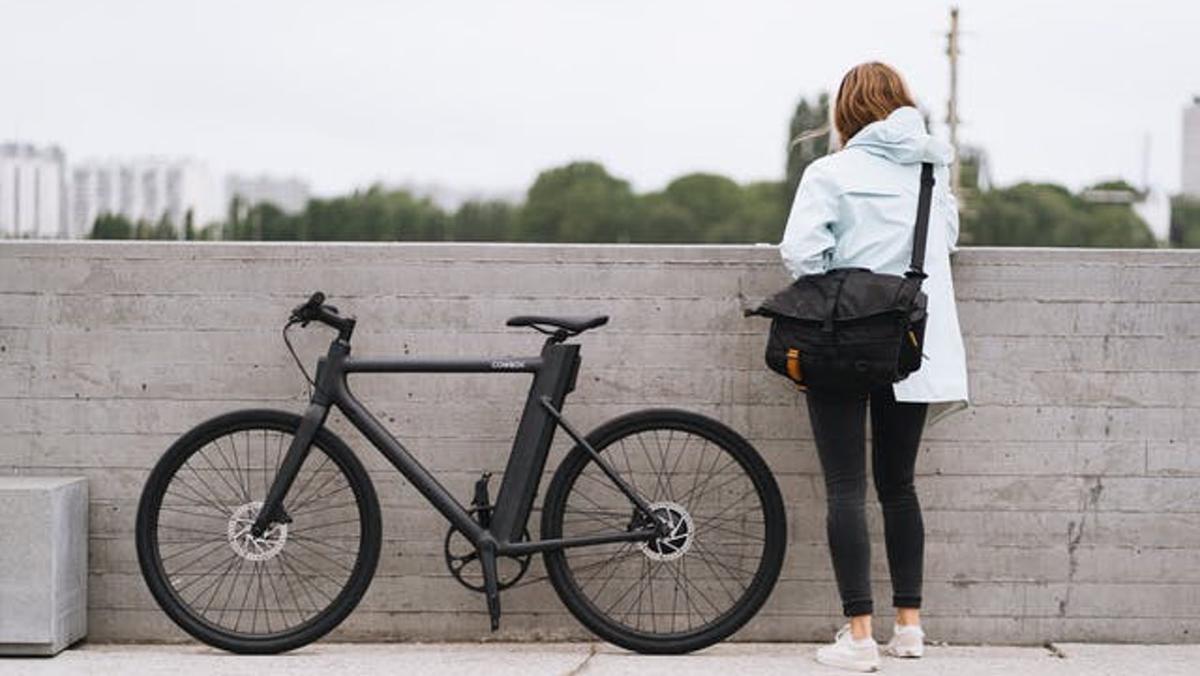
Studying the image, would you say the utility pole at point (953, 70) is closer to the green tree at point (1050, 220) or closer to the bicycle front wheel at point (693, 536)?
the bicycle front wheel at point (693, 536)

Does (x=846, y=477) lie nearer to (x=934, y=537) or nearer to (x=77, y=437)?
(x=934, y=537)

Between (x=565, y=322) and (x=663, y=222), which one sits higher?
(x=663, y=222)

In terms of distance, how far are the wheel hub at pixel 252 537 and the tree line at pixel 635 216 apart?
80.4 meters

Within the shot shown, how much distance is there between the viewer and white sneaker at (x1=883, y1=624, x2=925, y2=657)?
5059mm

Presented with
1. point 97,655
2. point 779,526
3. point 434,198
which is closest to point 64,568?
point 97,655

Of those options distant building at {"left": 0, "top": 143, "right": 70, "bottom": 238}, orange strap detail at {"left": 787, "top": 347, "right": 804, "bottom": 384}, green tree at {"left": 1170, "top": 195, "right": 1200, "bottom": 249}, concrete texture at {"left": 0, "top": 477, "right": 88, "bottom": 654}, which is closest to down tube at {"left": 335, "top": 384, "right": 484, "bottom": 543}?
concrete texture at {"left": 0, "top": 477, "right": 88, "bottom": 654}

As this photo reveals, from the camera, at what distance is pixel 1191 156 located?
318ft

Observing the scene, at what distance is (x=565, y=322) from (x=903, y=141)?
1113 mm

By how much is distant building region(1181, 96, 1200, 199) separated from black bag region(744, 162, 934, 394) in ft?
302

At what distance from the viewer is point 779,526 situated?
5.16m

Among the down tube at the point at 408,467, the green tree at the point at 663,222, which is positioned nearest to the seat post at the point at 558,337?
the down tube at the point at 408,467

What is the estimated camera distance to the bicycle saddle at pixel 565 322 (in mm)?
5098

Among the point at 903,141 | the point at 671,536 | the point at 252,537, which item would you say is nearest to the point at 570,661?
the point at 671,536

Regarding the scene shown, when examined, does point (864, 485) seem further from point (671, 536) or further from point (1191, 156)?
point (1191, 156)
